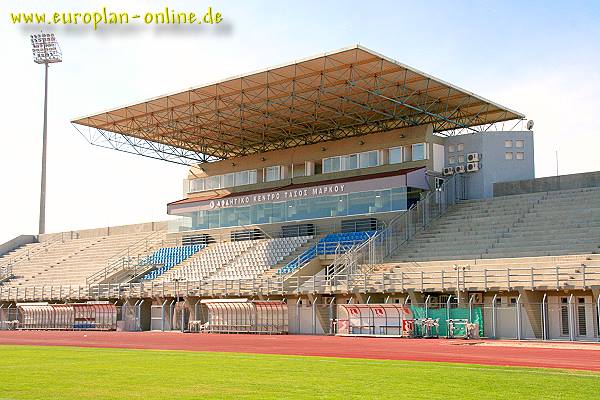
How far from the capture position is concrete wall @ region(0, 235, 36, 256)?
257 ft

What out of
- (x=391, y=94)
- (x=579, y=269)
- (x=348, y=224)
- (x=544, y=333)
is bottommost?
(x=544, y=333)

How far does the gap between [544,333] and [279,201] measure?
2565 centimetres

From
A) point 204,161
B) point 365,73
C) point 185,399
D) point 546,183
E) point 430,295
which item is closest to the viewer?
point 185,399

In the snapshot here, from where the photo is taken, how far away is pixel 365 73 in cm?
4303

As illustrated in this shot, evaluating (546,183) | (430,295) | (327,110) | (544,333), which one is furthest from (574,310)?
(327,110)

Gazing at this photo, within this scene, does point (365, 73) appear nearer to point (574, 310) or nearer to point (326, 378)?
point (574, 310)

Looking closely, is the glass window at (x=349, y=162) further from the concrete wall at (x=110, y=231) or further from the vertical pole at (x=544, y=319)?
the vertical pole at (x=544, y=319)

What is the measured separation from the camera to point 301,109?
51.2m

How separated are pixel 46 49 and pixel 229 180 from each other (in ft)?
116

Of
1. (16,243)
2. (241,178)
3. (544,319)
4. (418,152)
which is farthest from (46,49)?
(544,319)

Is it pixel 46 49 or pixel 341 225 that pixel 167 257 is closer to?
pixel 341 225

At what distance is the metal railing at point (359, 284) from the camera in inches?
1291

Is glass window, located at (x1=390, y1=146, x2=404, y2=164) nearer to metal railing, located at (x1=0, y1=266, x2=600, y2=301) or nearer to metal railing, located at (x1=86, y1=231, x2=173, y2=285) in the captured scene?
metal railing, located at (x1=0, y1=266, x2=600, y2=301)

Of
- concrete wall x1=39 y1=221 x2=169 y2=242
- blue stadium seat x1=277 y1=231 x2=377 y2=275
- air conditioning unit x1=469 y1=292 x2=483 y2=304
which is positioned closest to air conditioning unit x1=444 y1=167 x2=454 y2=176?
blue stadium seat x1=277 y1=231 x2=377 y2=275
